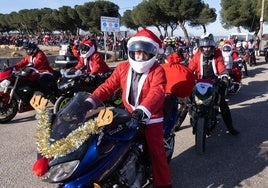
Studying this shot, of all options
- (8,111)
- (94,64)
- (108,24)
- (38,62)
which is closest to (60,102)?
(8,111)

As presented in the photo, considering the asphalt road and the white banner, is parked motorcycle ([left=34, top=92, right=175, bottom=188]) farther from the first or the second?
the white banner

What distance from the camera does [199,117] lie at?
576 cm

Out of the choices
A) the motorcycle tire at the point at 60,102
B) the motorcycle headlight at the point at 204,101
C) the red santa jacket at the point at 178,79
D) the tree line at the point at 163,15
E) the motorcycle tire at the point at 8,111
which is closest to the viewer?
the red santa jacket at the point at 178,79

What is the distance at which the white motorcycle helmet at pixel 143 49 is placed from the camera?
12.7ft

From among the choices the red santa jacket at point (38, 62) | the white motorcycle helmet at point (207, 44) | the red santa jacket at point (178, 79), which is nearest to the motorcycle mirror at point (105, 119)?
the red santa jacket at point (178, 79)

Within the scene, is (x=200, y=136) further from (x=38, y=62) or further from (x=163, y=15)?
(x=163, y=15)

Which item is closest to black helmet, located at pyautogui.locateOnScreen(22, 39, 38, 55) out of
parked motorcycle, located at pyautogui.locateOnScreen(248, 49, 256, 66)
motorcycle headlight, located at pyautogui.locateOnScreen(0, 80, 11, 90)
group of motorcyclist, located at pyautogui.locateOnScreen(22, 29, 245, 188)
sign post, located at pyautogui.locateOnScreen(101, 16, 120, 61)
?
motorcycle headlight, located at pyautogui.locateOnScreen(0, 80, 11, 90)

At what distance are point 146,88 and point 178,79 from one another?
199 cm

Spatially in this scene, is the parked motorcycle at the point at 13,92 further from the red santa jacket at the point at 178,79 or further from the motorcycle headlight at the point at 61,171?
the motorcycle headlight at the point at 61,171

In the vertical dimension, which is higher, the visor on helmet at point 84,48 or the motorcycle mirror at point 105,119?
the visor on helmet at point 84,48

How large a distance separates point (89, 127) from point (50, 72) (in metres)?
6.28

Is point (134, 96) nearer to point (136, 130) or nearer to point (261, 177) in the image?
point (136, 130)

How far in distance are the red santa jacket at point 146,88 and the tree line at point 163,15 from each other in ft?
125

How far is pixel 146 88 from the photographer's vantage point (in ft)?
13.0
